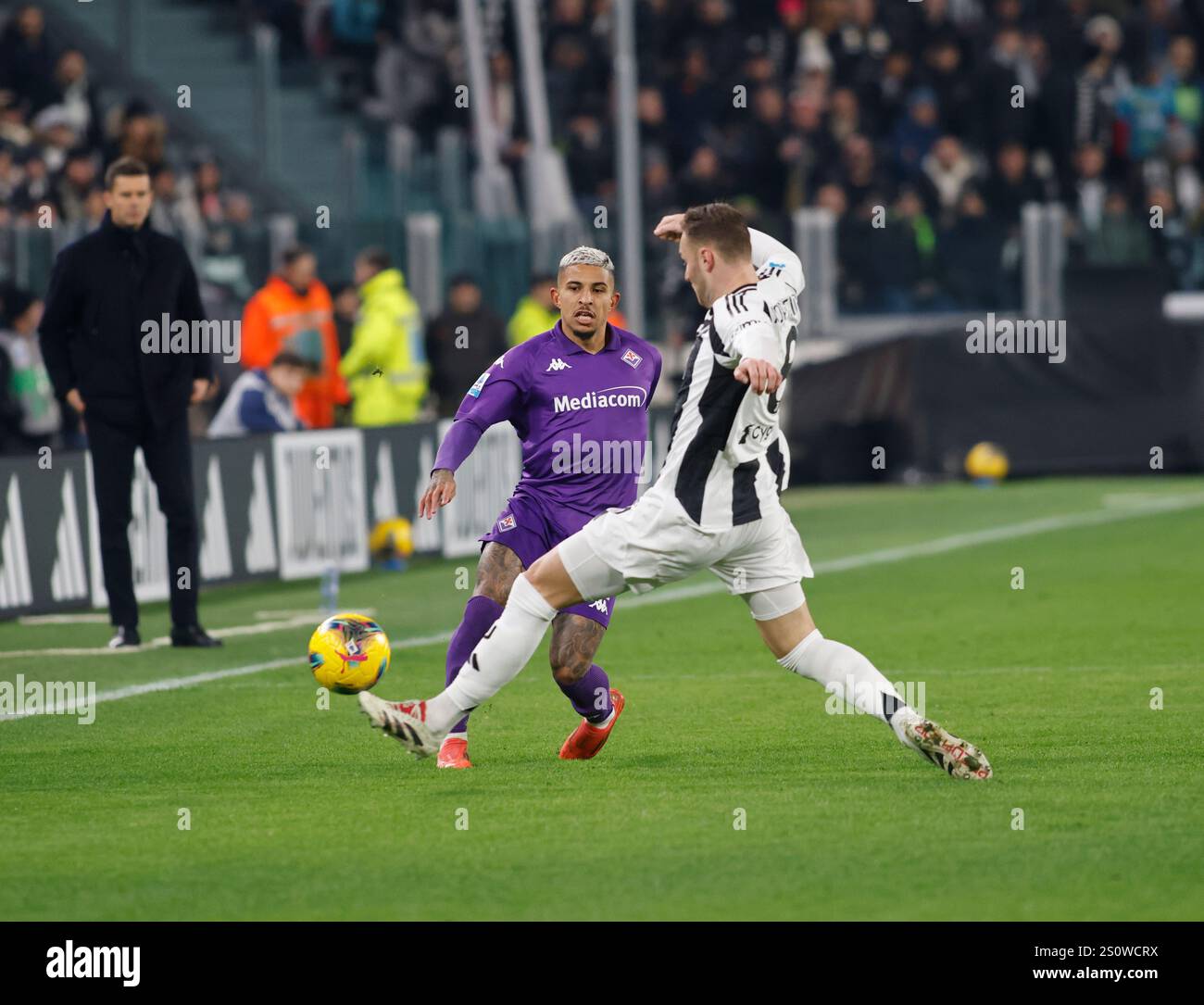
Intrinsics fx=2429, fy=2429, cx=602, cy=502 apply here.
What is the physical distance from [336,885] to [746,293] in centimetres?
248

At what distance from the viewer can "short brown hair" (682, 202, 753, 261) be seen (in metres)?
8.09

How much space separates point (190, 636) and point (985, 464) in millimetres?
13231

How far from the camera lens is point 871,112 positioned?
27.3 metres

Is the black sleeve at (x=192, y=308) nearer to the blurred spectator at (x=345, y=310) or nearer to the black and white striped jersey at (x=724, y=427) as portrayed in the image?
the black and white striped jersey at (x=724, y=427)

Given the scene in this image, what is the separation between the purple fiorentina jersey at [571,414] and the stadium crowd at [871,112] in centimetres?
1442

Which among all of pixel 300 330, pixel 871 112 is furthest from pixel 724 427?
pixel 871 112

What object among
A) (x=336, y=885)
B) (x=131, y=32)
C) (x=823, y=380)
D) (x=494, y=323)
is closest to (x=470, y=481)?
(x=494, y=323)

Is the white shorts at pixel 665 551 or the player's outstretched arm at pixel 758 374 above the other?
the player's outstretched arm at pixel 758 374

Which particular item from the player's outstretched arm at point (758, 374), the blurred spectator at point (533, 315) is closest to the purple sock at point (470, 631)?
the player's outstretched arm at point (758, 374)

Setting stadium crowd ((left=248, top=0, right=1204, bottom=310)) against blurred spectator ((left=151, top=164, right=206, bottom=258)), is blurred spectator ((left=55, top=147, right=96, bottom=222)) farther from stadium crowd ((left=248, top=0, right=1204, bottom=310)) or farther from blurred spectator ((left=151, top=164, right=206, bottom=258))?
stadium crowd ((left=248, top=0, right=1204, bottom=310))

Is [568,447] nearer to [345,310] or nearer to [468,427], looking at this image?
[468,427]

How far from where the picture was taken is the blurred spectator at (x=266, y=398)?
17.2 meters

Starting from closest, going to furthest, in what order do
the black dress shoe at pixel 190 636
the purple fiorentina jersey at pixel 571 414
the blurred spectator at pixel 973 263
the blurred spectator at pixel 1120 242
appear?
the purple fiorentina jersey at pixel 571 414, the black dress shoe at pixel 190 636, the blurred spectator at pixel 973 263, the blurred spectator at pixel 1120 242

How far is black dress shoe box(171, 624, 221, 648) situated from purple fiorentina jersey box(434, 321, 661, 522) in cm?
438
